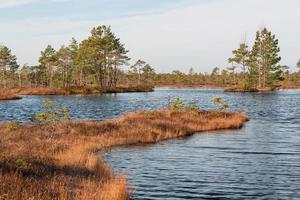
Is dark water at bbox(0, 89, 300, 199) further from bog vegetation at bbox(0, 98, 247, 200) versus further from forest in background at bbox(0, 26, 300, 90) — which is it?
forest in background at bbox(0, 26, 300, 90)

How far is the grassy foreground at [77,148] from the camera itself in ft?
46.1

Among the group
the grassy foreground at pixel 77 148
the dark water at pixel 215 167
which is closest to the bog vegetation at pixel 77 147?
the grassy foreground at pixel 77 148

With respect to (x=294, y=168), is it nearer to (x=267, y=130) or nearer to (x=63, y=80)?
(x=267, y=130)

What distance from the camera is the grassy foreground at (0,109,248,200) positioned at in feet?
46.1

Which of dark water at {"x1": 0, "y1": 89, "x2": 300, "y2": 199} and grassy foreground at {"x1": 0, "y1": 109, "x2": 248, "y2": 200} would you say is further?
dark water at {"x1": 0, "y1": 89, "x2": 300, "y2": 199}

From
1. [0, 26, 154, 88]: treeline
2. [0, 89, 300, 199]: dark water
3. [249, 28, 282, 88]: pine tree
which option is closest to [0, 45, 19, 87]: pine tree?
[0, 26, 154, 88]: treeline

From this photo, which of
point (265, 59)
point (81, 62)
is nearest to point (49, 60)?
point (81, 62)

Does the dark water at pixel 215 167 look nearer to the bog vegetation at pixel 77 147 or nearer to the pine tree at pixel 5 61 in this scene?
the bog vegetation at pixel 77 147

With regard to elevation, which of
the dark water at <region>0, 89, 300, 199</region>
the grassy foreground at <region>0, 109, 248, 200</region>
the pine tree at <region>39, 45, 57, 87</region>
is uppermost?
the pine tree at <region>39, 45, 57, 87</region>

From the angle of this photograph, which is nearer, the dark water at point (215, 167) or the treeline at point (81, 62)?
the dark water at point (215, 167)

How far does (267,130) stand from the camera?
41156 millimetres

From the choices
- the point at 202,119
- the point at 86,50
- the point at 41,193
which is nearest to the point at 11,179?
the point at 41,193

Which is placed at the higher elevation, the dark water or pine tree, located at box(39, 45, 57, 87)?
pine tree, located at box(39, 45, 57, 87)

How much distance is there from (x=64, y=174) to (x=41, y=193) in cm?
418
